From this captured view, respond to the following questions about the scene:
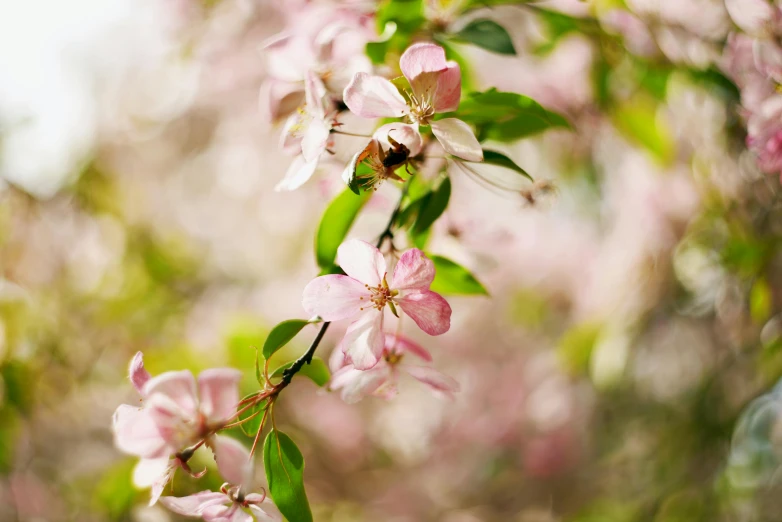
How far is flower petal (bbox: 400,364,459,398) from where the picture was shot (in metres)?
0.40

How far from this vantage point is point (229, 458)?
1.32 ft

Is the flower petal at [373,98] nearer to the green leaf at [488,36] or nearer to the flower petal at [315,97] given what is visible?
the flower petal at [315,97]

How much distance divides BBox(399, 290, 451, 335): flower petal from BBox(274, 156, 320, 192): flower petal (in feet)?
0.32

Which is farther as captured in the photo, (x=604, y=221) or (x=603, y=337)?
(x=604, y=221)

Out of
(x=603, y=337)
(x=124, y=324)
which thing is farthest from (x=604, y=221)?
(x=124, y=324)

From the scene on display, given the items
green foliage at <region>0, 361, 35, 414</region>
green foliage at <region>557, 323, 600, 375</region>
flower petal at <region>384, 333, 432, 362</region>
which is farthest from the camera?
green foliage at <region>557, 323, 600, 375</region>

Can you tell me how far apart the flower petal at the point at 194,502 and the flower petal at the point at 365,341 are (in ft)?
0.37

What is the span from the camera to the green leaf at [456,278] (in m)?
0.46

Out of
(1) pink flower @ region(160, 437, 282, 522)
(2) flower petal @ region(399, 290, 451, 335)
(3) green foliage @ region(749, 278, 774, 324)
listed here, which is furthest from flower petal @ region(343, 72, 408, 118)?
(3) green foliage @ region(749, 278, 774, 324)

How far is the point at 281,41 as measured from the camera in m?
0.47

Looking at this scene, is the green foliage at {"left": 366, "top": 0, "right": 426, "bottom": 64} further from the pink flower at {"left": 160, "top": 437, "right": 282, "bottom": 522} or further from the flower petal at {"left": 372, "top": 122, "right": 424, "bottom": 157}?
the pink flower at {"left": 160, "top": 437, "right": 282, "bottom": 522}

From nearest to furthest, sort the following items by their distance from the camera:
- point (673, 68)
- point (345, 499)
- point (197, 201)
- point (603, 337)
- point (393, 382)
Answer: point (393, 382)
point (673, 68)
point (603, 337)
point (345, 499)
point (197, 201)

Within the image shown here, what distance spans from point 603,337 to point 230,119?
3.77 ft

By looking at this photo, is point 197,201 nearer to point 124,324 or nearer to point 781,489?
point 124,324
